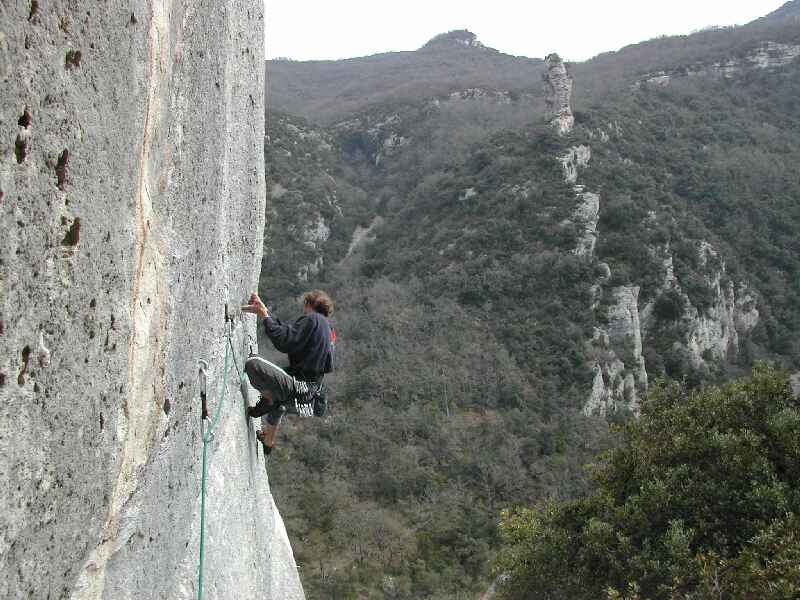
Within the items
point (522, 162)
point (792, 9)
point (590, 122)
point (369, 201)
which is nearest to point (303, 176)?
point (369, 201)

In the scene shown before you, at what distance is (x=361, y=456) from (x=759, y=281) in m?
26.2

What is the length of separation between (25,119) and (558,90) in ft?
157

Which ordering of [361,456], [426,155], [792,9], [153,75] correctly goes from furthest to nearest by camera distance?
[792,9] < [426,155] < [361,456] < [153,75]

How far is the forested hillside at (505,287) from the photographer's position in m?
20.5

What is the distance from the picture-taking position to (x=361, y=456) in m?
22.9

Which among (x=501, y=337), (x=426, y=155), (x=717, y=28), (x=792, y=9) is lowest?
(x=501, y=337)

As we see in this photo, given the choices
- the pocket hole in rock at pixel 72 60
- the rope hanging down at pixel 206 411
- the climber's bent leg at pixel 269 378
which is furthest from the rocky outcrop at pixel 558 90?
the pocket hole in rock at pixel 72 60

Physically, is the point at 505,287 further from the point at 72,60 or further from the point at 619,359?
the point at 72,60

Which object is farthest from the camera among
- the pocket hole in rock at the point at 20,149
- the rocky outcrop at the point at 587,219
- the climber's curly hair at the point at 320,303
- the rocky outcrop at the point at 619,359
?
the rocky outcrop at the point at 587,219

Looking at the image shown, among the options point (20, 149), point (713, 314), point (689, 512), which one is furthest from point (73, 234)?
point (713, 314)

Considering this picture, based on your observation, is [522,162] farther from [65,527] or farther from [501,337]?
[65,527]

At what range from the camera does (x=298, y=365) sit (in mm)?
4961

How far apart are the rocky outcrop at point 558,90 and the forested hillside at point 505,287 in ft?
2.65

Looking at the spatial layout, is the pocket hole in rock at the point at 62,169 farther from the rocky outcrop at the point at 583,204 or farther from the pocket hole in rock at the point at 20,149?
the rocky outcrop at the point at 583,204
